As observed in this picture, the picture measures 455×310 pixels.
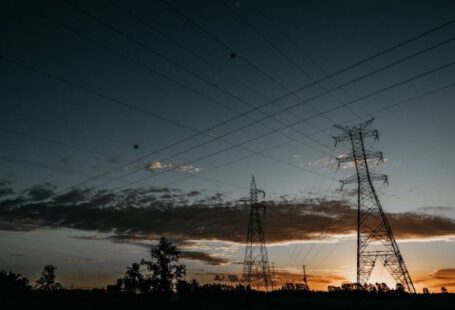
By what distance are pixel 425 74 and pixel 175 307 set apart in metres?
35.9

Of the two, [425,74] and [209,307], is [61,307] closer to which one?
[209,307]

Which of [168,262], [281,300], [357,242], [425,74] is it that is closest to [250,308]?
[281,300]

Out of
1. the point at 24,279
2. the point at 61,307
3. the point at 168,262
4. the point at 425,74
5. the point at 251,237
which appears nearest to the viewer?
the point at 425,74

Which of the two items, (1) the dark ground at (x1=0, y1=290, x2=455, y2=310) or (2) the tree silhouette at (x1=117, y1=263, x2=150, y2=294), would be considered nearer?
(1) the dark ground at (x1=0, y1=290, x2=455, y2=310)

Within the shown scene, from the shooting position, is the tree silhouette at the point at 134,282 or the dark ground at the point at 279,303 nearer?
the dark ground at the point at 279,303

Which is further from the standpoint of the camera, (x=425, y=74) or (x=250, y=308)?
(x=250, y=308)

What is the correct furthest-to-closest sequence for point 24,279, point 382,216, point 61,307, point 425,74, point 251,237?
1. point 24,279
2. point 251,237
3. point 61,307
4. point 382,216
5. point 425,74

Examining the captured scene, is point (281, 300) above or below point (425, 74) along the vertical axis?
below

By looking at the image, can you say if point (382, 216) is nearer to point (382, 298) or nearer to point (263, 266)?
point (382, 298)

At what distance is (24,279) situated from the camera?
13912cm

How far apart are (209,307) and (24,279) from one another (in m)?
130

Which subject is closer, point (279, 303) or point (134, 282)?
point (279, 303)

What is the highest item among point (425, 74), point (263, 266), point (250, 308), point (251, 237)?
point (425, 74)

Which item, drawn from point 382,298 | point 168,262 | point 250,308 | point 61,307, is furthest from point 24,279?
point 382,298
